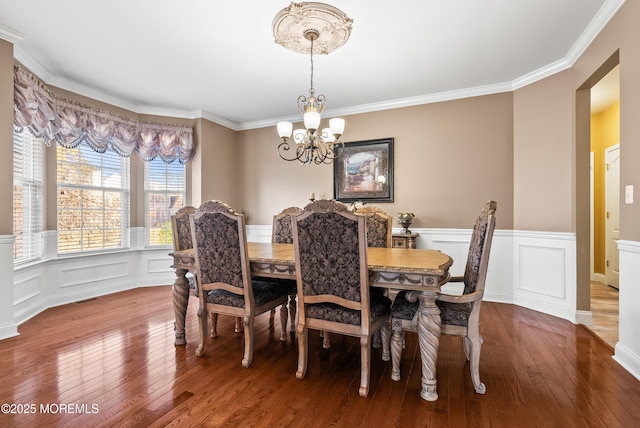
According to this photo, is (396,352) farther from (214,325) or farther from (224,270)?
(214,325)

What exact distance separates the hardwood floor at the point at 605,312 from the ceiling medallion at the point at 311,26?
3.33m

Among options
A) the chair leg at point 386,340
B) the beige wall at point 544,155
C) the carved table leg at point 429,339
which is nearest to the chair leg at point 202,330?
the chair leg at point 386,340

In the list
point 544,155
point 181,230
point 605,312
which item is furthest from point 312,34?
point 605,312

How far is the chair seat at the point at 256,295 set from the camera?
2332mm

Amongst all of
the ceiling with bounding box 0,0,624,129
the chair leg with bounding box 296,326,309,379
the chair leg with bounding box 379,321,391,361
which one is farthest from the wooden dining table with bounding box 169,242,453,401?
the ceiling with bounding box 0,0,624,129

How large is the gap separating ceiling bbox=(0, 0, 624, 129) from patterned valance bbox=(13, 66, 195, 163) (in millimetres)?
281

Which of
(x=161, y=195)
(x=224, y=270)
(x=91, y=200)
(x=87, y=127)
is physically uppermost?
(x=87, y=127)

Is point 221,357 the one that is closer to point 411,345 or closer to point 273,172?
point 411,345

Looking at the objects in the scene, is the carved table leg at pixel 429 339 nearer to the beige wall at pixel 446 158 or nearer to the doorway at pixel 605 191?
the beige wall at pixel 446 158

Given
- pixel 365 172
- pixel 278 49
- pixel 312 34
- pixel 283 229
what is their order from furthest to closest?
pixel 365 172, pixel 283 229, pixel 278 49, pixel 312 34

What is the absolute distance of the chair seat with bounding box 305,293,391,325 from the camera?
6.34ft

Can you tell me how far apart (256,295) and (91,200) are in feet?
10.5

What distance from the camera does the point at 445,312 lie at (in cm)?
196

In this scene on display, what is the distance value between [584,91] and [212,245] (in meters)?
3.83
